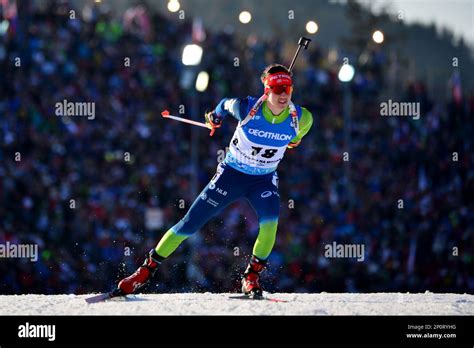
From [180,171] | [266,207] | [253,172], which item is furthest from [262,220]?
[180,171]

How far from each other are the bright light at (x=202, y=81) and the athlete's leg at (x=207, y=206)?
8.96 metres

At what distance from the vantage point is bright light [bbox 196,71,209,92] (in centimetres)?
1695

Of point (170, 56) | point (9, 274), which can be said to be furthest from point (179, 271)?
point (170, 56)

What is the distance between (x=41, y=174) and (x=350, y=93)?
7.22 m

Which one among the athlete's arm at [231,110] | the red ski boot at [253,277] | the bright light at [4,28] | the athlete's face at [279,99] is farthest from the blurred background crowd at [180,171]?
the athlete's face at [279,99]

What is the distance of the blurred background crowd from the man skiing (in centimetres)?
673

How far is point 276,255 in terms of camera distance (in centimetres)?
1576

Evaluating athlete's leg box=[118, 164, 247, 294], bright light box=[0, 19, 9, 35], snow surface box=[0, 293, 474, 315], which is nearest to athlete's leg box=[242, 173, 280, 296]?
athlete's leg box=[118, 164, 247, 294]

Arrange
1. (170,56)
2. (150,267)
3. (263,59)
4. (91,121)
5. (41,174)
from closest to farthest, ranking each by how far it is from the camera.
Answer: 1. (150,267)
2. (41,174)
3. (91,121)
4. (170,56)
5. (263,59)

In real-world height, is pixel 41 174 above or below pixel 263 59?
below

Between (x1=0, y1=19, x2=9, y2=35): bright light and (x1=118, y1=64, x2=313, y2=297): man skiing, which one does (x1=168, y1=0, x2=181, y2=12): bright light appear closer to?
(x1=0, y1=19, x2=9, y2=35): bright light

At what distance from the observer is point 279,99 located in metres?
7.82

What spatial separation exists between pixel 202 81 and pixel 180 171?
2.04 metres

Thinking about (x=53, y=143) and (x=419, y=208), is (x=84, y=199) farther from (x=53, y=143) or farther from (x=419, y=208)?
(x=419, y=208)
